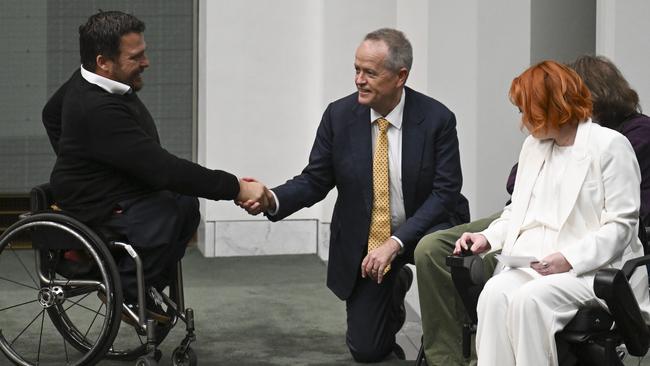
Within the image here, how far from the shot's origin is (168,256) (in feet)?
14.5

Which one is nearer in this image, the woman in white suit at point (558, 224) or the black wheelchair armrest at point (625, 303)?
the black wheelchair armrest at point (625, 303)

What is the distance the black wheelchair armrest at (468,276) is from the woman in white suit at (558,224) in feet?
0.36

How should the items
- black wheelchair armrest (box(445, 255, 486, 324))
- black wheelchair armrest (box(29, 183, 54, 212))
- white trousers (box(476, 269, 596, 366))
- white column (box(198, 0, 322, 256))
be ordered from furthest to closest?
white column (box(198, 0, 322, 256))
black wheelchair armrest (box(29, 183, 54, 212))
black wheelchair armrest (box(445, 255, 486, 324))
white trousers (box(476, 269, 596, 366))

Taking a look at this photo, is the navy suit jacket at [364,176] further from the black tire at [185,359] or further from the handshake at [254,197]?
the black tire at [185,359]

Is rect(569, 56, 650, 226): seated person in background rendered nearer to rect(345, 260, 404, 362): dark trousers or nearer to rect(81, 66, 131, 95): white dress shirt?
rect(345, 260, 404, 362): dark trousers

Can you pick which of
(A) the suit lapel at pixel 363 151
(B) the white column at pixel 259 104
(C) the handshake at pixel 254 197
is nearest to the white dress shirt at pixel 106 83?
(C) the handshake at pixel 254 197

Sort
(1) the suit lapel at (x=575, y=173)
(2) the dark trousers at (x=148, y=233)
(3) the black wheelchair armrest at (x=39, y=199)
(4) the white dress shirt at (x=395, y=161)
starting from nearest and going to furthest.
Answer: (1) the suit lapel at (x=575, y=173)
(2) the dark trousers at (x=148, y=233)
(3) the black wheelchair armrest at (x=39, y=199)
(4) the white dress shirt at (x=395, y=161)

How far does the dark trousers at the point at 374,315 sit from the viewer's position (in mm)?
4871

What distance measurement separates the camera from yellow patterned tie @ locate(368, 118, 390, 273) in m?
4.79

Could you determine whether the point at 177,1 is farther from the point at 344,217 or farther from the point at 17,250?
the point at 344,217

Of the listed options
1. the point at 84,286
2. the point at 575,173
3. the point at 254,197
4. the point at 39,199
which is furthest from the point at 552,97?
the point at 39,199

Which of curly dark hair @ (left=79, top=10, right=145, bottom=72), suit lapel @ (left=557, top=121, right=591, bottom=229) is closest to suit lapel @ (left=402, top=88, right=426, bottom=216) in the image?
suit lapel @ (left=557, top=121, right=591, bottom=229)

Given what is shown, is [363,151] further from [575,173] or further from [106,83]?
[575,173]

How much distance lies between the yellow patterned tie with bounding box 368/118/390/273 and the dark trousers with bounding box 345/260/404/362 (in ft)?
0.45
